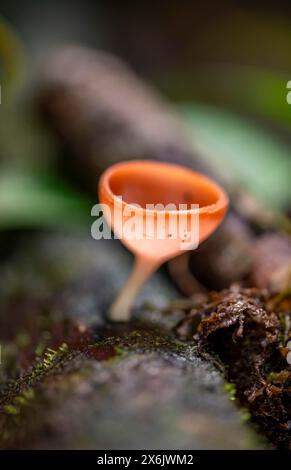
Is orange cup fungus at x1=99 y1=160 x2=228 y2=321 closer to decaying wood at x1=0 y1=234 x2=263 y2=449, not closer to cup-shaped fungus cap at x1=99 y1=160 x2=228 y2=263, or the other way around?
cup-shaped fungus cap at x1=99 y1=160 x2=228 y2=263

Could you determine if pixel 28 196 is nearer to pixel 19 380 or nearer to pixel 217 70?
pixel 19 380

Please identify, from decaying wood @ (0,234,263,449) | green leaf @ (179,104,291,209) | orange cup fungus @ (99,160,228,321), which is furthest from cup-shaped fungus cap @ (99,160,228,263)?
green leaf @ (179,104,291,209)

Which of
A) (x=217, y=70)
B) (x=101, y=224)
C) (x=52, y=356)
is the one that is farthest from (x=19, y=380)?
(x=217, y=70)

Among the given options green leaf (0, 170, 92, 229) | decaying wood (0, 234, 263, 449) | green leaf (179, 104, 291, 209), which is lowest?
decaying wood (0, 234, 263, 449)

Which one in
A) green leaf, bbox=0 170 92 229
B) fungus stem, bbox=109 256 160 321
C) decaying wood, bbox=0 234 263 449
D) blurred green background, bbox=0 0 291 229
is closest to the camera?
decaying wood, bbox=0 234 263 449

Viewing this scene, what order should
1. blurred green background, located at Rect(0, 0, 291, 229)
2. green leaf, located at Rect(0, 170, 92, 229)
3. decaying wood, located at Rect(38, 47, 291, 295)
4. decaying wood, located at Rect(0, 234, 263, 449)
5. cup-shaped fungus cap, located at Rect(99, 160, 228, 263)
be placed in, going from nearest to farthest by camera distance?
decaying wood, located at Rect(0, 234, 263, 449) → cup-shaped fungus cap, located at Rect(99, 160, 228, 263) → decaying wood, located at Rect(38, 47, 291, 295) → green leaf, located at Rect(0, 170, 92, 229) → blurred green background, located at Rect(0, 0, 291, 229)

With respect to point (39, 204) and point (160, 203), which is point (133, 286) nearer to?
point (160, 203)

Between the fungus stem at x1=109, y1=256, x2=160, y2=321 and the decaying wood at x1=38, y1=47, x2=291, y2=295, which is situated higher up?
the decaying wood at x1=38, y1=47, x2=291, y2=295
